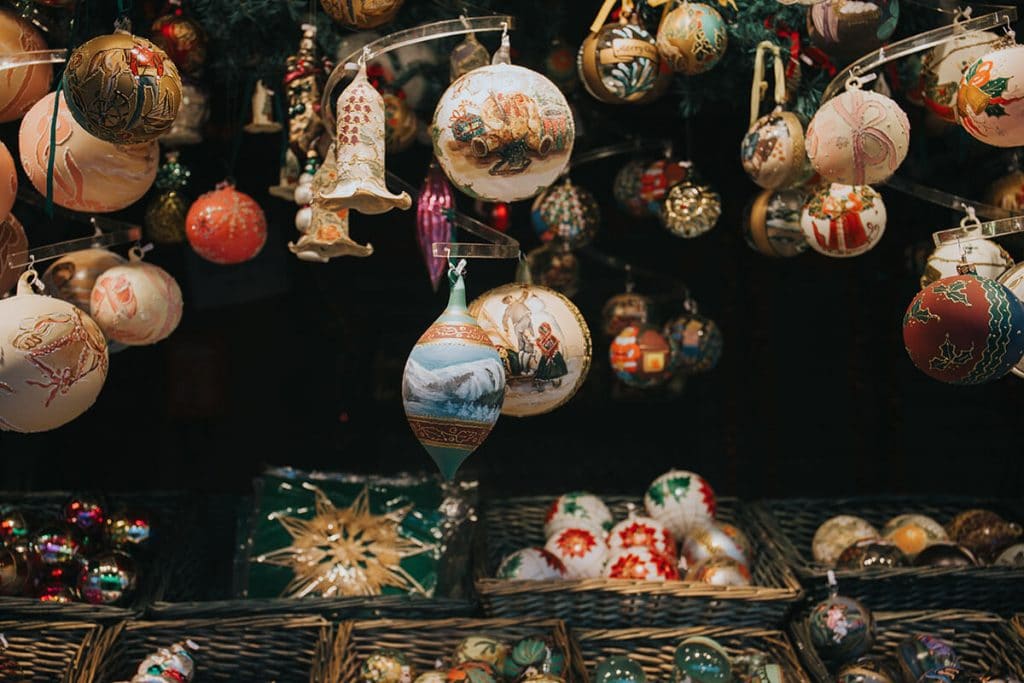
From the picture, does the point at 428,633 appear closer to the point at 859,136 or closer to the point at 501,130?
the point at 501,130

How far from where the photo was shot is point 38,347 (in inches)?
104

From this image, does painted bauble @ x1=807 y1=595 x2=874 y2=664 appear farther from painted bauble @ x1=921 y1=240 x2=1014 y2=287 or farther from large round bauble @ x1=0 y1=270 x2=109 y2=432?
large round bauble @ x1=0 y1=270 x2=109 y2=432

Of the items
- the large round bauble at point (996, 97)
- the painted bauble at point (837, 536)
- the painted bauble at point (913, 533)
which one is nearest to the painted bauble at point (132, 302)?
the large round bauble at point (996, 97)

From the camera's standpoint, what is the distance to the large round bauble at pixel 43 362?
261cm

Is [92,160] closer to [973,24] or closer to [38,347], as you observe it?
[38,347]

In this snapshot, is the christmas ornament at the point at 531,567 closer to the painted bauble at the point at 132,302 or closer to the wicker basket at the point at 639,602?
the wicker basket at the point at 639,602

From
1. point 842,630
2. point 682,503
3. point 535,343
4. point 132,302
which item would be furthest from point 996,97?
point 132,302

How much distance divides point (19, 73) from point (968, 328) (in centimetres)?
207

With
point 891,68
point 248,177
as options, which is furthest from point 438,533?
point 891,68

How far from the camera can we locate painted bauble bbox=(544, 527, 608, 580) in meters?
3.67

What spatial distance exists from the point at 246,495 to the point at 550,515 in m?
1.01

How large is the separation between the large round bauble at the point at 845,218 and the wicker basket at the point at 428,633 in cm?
122

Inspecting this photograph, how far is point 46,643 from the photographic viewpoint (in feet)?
10.7

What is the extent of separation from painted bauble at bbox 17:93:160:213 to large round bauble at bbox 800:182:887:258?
1.58 meters
